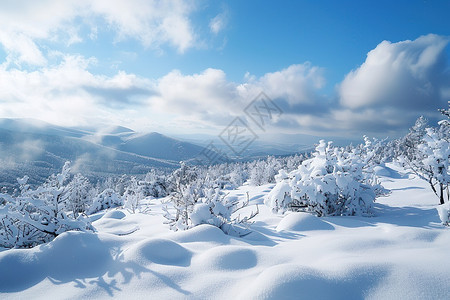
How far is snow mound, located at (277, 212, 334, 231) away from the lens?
4.35 m

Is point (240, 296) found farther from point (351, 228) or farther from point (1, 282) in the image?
point (351, 228)

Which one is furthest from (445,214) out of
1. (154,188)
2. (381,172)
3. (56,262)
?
(154,188)

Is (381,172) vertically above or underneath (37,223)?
above

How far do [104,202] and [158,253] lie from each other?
15225mm

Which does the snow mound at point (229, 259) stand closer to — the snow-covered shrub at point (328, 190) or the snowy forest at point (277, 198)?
the snowy forest at point (277, 198)

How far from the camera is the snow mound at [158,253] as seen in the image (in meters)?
2.49

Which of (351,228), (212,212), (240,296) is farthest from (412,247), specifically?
(212,212)

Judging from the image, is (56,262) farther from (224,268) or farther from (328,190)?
(328,190)

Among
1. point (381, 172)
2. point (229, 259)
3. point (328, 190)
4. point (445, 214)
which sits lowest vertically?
point (229, 259)

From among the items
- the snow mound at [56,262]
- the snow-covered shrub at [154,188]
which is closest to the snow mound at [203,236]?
the snow mound at [56,262]

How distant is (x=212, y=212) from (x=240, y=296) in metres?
2.72

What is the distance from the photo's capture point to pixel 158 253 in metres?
2.60

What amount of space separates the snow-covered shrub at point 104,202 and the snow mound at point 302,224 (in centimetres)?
1471

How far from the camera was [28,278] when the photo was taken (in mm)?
2293
